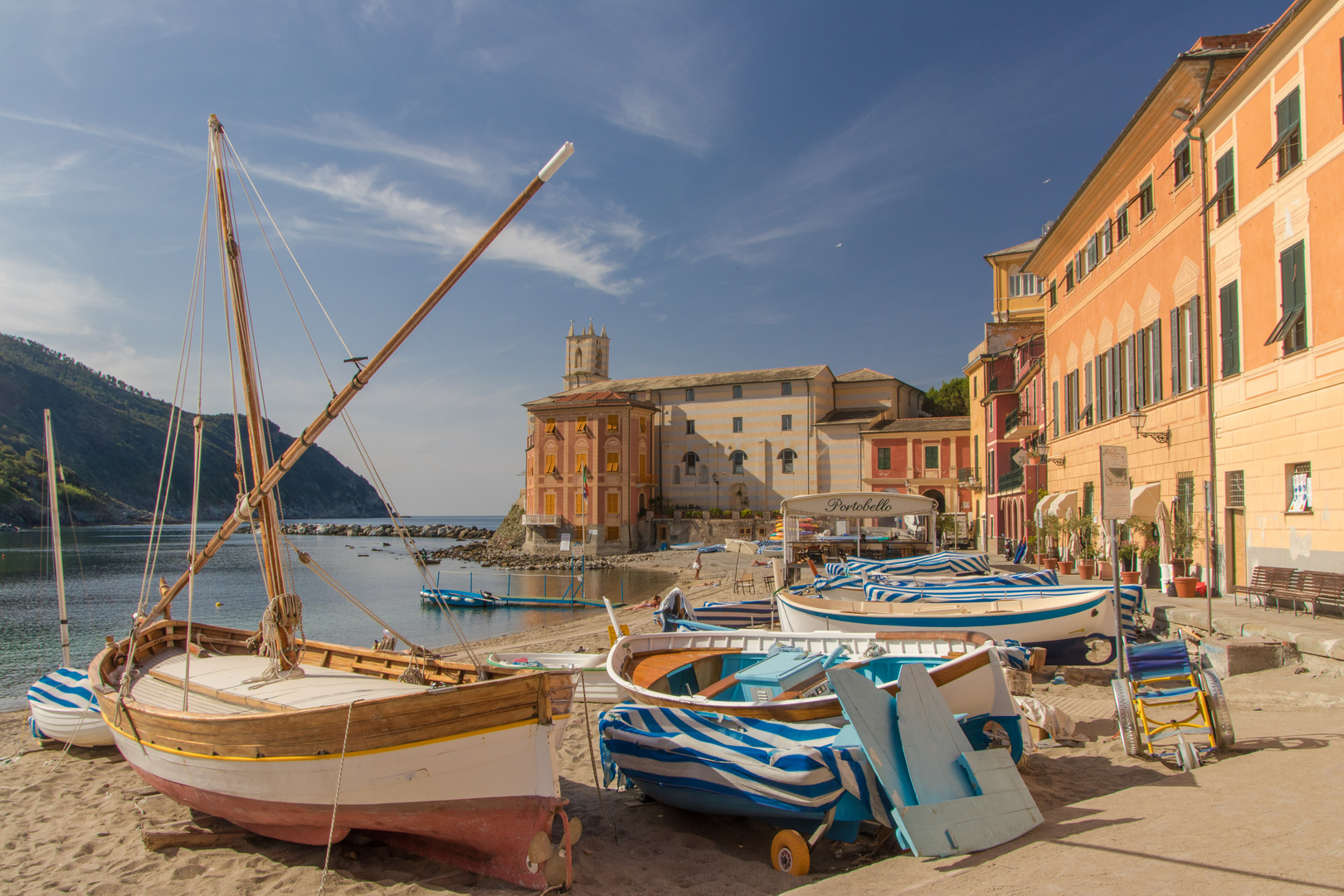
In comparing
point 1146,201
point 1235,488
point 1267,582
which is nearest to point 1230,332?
point 1235,488

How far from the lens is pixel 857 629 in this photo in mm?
13141

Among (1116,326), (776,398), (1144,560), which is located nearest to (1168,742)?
(1144,560)

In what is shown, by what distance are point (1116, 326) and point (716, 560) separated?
32.2m

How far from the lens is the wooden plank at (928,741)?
6051 millimetres

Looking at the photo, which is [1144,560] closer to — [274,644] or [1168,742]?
[1168,742]

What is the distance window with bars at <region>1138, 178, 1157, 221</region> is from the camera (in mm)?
18781

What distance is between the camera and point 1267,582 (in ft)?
43.4

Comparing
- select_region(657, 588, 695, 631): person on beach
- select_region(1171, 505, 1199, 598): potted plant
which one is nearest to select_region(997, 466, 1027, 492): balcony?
select_region(1171, 505, 1199, 598): potted plant

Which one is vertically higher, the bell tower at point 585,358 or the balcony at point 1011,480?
the bell tower at point 585,358

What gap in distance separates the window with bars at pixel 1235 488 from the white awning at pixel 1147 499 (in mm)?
2294

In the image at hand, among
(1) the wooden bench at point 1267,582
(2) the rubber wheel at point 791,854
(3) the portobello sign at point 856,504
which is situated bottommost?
(2) the rubber wheel at point 791,854

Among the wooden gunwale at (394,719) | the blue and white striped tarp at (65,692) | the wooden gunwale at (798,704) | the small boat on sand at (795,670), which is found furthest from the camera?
the blue and white striped tarp at (65,692)

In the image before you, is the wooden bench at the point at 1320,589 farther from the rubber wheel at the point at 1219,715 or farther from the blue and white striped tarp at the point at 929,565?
the blue and white striped tarp at the point at 929,565

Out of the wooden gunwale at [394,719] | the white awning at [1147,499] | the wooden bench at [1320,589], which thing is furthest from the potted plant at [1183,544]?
the wooden gunwale at [394,719]
